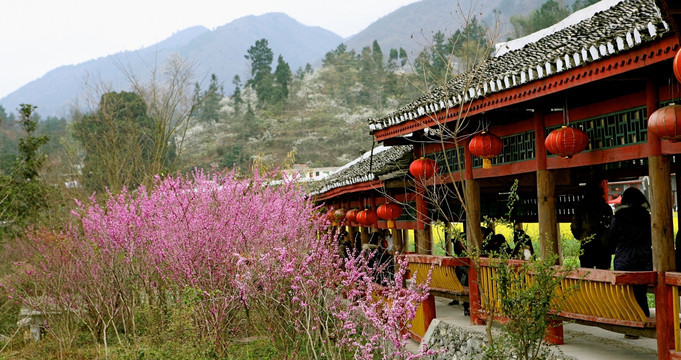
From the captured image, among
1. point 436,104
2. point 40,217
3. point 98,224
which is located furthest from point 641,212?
point 40,217

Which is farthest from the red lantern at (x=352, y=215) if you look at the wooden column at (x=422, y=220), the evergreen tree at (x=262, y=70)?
the evergreen tree at (x=262, y=70)

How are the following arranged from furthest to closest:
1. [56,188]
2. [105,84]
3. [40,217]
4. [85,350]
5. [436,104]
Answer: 1. [105,84]
2. [56,188]
3. [40,217]
4. [85,350]
5. [436,104]

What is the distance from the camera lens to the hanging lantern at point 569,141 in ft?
22.4

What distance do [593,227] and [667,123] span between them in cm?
313

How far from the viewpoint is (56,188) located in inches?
955

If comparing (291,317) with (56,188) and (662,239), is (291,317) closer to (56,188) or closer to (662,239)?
(662,239)

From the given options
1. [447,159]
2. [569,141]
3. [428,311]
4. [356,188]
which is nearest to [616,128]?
[569,141]

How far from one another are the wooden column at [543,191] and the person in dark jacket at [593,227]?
0.92 meters

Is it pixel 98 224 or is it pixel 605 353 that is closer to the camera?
pixel 605 353

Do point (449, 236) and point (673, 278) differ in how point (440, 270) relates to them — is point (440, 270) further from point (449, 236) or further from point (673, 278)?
point (673, 278)

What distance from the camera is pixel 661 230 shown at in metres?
5.94

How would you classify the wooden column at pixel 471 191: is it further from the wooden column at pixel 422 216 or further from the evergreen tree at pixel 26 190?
the evergreen tree at pixel 26 190

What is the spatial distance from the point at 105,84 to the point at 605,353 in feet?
80.6

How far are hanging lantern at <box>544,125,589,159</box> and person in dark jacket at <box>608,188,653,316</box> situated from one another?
0.65 meters
